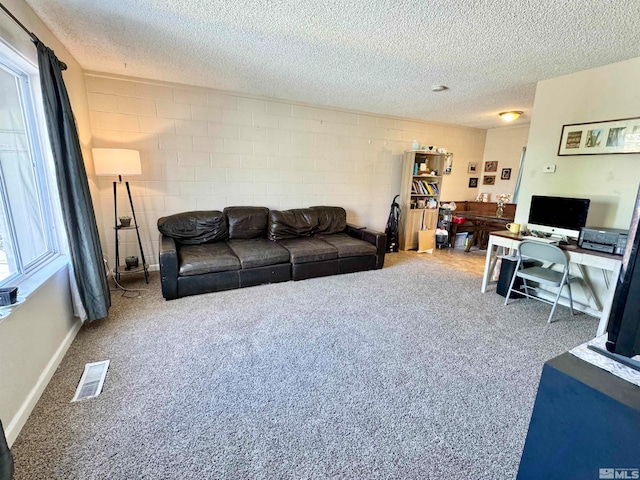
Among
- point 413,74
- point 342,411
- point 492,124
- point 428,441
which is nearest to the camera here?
point 428,441

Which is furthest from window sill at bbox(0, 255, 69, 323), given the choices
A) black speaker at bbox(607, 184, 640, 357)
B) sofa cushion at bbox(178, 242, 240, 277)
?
black speaker at bbox(607, 184, 640, 357)

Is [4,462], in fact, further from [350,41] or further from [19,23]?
[350,41]

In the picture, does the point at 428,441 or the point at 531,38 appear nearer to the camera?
the point at 428,441

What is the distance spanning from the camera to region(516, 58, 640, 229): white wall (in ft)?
8.73

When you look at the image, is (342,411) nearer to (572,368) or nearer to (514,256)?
(572,368)

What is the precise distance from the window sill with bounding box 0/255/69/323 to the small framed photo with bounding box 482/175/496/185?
7.00m

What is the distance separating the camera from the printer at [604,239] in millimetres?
2460

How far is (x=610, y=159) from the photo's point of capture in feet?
9.09

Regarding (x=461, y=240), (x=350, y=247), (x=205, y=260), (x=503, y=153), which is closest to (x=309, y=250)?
(x=350, y=247)

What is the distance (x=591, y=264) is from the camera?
2.52 m

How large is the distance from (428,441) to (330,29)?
9.33 feet

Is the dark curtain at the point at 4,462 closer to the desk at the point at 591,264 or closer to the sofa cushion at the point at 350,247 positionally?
the sofa cushion at the point at 350,247

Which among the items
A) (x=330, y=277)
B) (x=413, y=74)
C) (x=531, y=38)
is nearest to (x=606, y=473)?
(x=531, y=38)

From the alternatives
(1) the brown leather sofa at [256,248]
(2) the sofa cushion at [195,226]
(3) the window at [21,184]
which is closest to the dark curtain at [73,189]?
(3) the window at [21,184]
